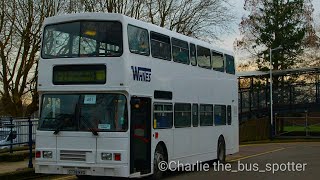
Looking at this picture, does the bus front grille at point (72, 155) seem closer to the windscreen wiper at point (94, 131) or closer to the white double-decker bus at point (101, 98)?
the white double-decker bus at point (101, 98)

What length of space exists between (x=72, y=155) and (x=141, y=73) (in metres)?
2.70

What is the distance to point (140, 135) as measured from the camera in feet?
45.7

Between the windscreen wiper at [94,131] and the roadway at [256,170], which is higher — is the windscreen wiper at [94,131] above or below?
above

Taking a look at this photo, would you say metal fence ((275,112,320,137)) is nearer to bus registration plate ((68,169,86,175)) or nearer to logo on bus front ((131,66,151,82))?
logo on bus front ((131,66,151,82))

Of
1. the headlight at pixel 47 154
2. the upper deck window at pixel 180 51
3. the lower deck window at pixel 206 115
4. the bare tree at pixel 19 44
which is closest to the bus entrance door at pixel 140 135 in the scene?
the headlight at pixel 47 154

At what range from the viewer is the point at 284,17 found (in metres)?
Answer: 58.2

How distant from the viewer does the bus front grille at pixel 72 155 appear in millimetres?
13211

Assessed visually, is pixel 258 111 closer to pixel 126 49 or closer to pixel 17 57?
pixel 17 57

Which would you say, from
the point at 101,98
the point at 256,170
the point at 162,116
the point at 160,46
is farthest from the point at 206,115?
the point at 101,98

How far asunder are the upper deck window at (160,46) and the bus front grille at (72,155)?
344 cm

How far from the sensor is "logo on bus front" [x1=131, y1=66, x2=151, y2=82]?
1369cm

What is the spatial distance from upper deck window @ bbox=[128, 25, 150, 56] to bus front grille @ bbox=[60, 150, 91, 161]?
282 centimetres

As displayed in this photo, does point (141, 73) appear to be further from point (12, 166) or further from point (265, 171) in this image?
point (265, 171)

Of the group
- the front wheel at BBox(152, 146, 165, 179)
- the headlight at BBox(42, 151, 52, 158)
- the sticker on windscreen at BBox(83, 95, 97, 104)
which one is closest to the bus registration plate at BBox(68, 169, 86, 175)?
the headlight at BBox(42, 151, 52, 158)
